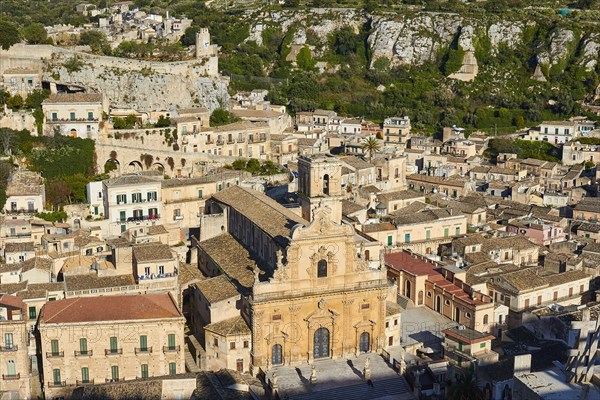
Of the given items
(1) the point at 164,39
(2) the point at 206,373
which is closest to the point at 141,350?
(2) the point at 206,373

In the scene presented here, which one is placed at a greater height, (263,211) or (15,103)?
(15,103)

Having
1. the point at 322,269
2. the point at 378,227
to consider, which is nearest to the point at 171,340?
the point at 322,269

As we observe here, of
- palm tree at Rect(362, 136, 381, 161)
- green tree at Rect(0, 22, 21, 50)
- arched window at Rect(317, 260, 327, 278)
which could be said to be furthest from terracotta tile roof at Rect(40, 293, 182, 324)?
green tree at Rect(0, 22, 21, 50)

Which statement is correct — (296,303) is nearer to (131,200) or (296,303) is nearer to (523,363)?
(523,363)

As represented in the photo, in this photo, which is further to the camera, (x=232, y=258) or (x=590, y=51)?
(x=590, y=51)

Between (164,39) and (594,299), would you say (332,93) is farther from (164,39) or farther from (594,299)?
(594,299)

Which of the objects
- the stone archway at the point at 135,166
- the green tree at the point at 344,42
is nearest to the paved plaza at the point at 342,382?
the stone archway at the point at 135,166
